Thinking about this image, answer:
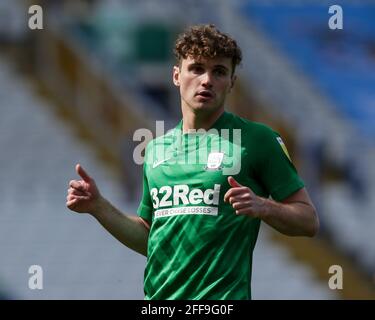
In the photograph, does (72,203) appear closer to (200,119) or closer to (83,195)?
(83,195)

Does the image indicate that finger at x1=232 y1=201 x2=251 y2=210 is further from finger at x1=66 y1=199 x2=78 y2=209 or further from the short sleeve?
finger at x1=66 y1=199 x2=78 y2=209

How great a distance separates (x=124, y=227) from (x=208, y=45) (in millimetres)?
805

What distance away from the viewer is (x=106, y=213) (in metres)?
4.92

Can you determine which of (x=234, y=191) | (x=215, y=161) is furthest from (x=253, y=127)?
(x=234, y=191)

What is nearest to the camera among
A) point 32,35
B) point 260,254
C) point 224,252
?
point 224,252

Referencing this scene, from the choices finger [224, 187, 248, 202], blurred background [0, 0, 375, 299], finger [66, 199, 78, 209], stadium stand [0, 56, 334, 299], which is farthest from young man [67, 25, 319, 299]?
blurred background [0, 0, 375, 299]

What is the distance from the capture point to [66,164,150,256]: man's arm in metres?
4.84

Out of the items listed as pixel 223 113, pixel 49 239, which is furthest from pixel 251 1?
pixel 223 113

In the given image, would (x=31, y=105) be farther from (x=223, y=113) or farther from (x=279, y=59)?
(x=223, y=113)

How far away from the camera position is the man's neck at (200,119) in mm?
4809

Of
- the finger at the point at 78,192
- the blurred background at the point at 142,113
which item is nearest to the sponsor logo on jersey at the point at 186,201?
the finger at the point at 78,192

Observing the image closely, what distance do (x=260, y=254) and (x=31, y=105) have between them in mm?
3142

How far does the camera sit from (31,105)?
45.7 feet

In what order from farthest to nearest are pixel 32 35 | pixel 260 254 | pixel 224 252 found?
1. pixel 32 35
2. pixel 260 254
3. pixel 224 252
